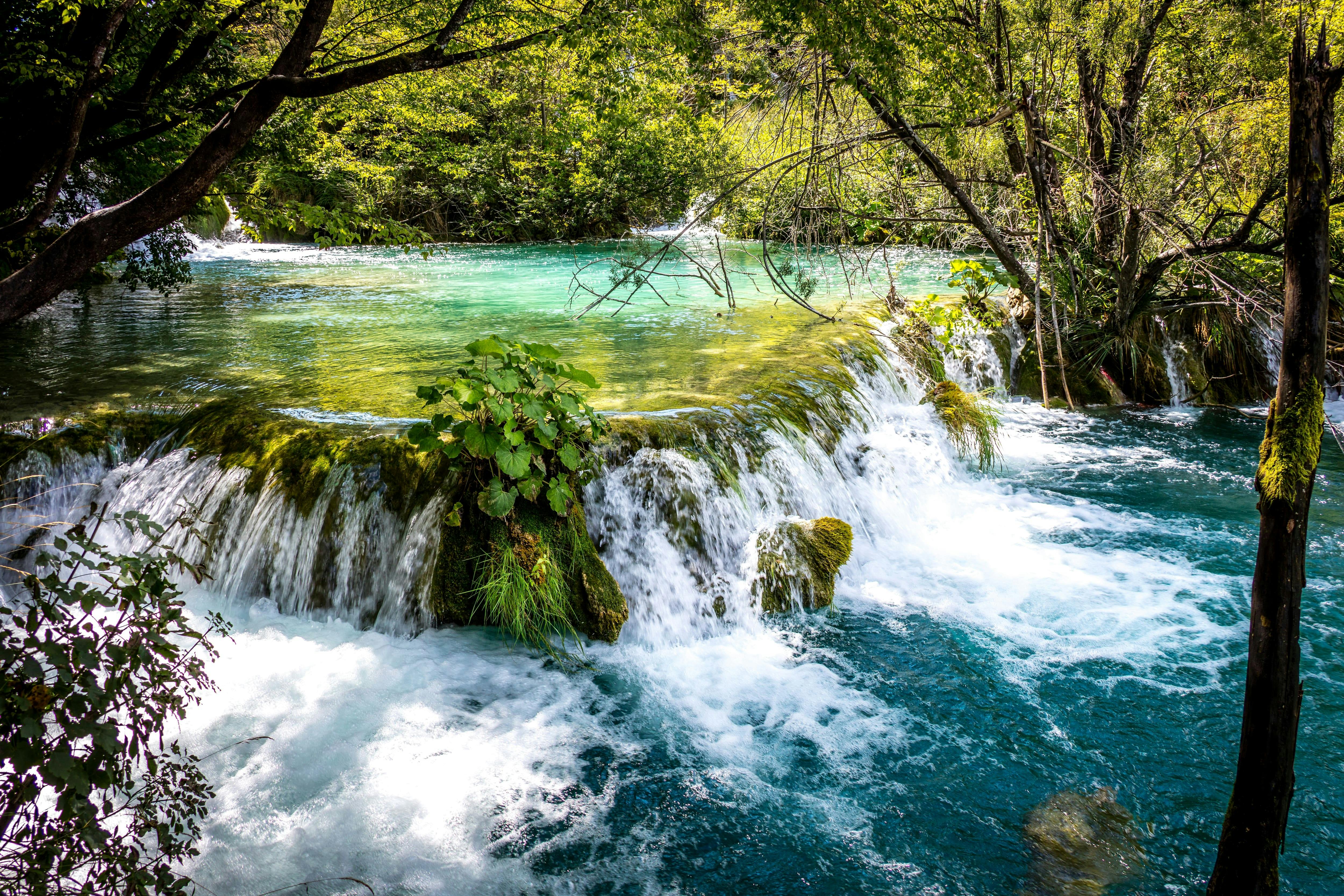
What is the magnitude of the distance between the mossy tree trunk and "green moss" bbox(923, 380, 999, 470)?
5.56 m

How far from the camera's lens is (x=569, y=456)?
4988mm

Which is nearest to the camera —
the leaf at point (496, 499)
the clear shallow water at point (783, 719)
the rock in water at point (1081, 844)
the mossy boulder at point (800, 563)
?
the rock in water at point (1081, 844)

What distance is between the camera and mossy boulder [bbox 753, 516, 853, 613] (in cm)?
552

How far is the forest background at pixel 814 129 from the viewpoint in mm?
5258

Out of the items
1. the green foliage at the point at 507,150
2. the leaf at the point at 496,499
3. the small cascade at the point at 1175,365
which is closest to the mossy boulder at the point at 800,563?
the leaf at the point at 496,499

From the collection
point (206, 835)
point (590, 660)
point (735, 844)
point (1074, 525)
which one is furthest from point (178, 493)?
point (1074, 525)

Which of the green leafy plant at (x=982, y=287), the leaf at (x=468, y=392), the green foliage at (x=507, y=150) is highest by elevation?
the green foliage at (x=507, y=150)

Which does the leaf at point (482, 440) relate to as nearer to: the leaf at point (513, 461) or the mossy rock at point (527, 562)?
the leaf at point (513, 461)

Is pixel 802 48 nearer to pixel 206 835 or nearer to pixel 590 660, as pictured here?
pixel 590 660

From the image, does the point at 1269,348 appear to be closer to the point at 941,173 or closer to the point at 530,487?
the point at 941,173

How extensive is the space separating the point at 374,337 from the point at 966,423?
262 inches

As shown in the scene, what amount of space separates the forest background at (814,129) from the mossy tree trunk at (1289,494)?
3.97 ft

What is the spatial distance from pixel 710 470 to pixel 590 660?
1.66 meters

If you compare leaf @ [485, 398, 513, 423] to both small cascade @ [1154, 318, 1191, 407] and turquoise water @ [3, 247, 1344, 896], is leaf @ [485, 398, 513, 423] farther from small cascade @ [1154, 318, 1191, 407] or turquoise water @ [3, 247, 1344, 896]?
small cascade @ [1154, 318, 1191, 407]
